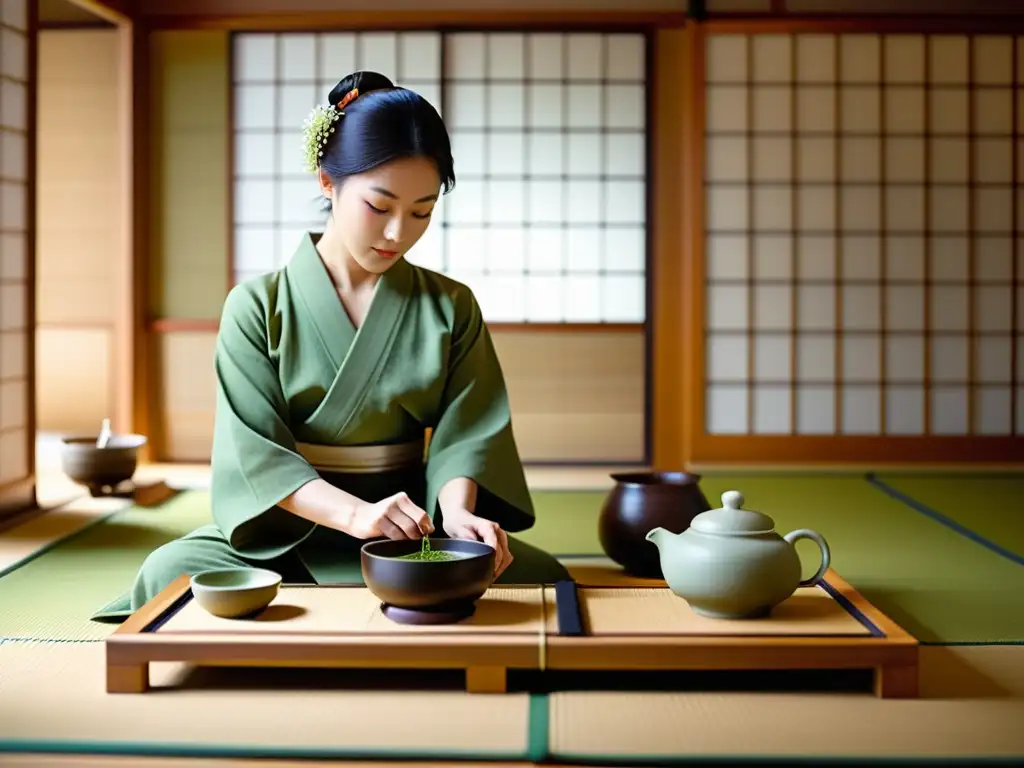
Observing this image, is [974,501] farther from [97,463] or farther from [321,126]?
[97,463]

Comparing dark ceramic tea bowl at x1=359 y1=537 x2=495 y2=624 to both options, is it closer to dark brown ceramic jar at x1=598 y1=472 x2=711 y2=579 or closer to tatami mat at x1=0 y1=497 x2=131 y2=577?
dark brown ceramic jar at x1=598 y1=472 x2=711 y2=579

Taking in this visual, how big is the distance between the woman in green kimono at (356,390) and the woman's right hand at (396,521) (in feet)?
0.04

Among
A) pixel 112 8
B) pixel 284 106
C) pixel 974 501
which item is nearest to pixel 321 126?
pixel 974 501

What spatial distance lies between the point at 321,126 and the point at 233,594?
1028 mm

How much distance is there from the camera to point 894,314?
233 inches

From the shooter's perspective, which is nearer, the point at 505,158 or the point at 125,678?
the point at 125,678

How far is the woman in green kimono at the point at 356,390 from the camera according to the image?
253 cm

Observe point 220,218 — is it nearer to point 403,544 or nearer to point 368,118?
point 368,118

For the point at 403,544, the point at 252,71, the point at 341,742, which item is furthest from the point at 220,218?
the point at 341,742

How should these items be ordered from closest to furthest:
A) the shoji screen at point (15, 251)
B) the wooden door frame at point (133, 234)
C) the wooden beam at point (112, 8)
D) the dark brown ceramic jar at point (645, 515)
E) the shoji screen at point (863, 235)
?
the dark brown ceramic jar at point (645, 515) < the shoji screen at point (15, 251) < the wooden beam at point (112, 8) < the wooden door frame at point (133, 234) < the shoji screen at point (863, 235)

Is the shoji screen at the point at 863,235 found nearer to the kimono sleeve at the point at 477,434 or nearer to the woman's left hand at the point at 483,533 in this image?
the kimono sleeve at the point at 477,434

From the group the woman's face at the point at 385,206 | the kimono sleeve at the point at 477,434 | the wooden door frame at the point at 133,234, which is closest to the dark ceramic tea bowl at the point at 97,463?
the wooden door frame at the point at 133,234

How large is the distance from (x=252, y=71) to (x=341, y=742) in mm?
4612

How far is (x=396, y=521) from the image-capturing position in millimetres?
2359
